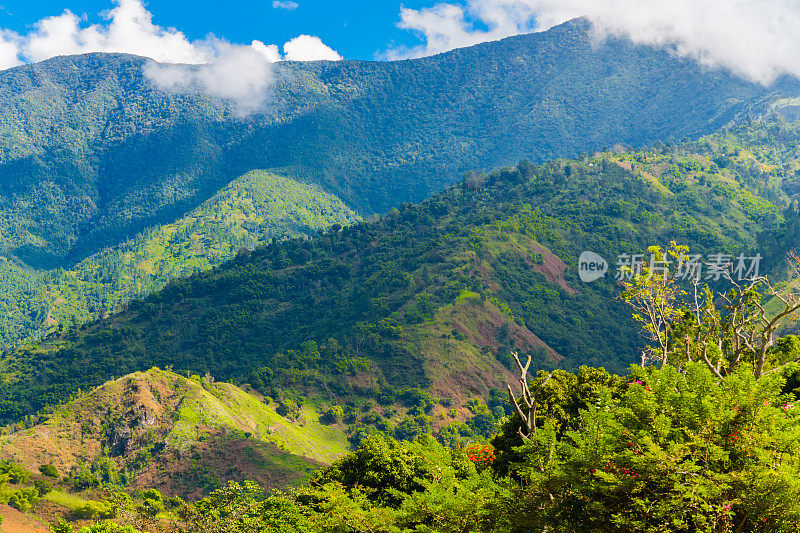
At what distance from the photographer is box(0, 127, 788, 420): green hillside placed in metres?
116

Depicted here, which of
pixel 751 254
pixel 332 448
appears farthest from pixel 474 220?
pixel 332 448

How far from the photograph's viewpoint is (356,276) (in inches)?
5965

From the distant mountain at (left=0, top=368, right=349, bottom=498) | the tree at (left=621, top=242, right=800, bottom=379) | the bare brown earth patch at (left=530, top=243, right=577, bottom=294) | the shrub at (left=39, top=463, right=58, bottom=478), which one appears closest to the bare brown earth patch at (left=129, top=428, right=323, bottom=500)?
the distant mountain at (left=0, top=368, right=349, bottom=498)

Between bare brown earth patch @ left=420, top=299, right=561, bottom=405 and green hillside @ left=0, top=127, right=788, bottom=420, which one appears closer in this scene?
bare brown earth patch @ left=420, top=299, right=561, bottom=405

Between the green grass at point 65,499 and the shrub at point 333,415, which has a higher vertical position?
the shrub at point 333,415

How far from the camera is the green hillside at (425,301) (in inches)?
4569

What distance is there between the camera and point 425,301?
411 feet

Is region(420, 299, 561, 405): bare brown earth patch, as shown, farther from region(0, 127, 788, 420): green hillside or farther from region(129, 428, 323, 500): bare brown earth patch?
region(129, 428, 323, 500): bare brown earth patch

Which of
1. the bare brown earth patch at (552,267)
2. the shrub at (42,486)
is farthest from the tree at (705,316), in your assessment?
the bare brown earth patch at (552,267)

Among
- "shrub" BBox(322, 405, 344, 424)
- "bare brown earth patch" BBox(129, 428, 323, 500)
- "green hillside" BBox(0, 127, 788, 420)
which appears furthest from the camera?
"green hillside" BBox(0, 127, 788, 420)

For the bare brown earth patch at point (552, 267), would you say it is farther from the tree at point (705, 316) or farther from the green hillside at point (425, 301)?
the tree at point (705, 316)

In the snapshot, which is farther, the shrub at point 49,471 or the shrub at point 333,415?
the shrub at point 333,415

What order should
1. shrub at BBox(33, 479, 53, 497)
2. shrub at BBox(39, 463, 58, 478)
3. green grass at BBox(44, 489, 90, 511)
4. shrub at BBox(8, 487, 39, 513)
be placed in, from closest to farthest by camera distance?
shrub at BBox(8, 487, 39, 513), green grass at BBox(44, 489, 90, 511), shrub at BBox(33, 479, 53, 497), shrub at BBox(39, 463, 58, 478)

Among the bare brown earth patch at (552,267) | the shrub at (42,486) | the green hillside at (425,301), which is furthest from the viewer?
the bare brown earth patch at (552,267)
